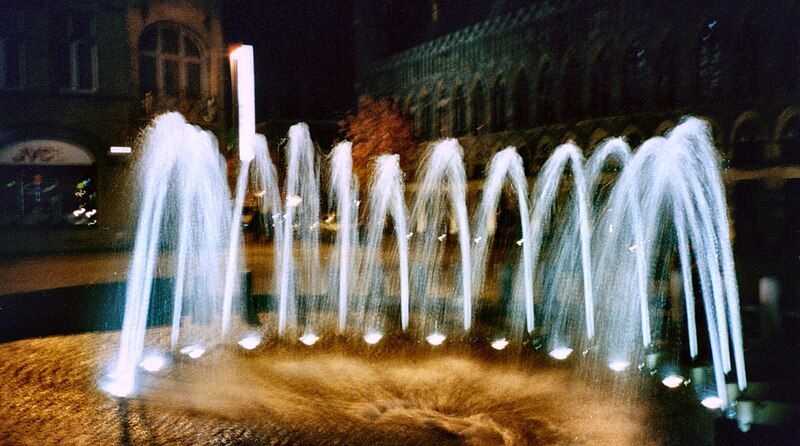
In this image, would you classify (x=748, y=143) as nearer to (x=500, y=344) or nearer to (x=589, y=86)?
(x=589, y=86)

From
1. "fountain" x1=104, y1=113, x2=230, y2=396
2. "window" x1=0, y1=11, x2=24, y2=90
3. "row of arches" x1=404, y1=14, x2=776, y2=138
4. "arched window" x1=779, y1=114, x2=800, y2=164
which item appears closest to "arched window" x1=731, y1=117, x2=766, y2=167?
"arched window" x1=779, y1=114, x2=800, y2=164

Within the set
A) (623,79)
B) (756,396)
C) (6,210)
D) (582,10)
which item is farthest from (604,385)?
(6,210)

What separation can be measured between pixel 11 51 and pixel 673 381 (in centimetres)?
2682

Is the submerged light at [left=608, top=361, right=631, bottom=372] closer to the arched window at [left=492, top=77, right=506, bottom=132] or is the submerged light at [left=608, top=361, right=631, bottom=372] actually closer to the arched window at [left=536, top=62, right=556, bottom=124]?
the arched window at [left=536, top=62, right=556, bottom=124]

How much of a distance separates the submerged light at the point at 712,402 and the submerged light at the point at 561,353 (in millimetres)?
2132

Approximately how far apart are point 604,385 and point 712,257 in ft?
13.7

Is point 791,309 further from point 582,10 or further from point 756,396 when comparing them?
point 582,10

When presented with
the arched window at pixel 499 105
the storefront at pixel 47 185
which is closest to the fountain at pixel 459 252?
the arched window at pixel 499 105

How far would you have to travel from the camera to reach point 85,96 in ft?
91.2

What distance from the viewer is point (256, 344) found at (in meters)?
10.3

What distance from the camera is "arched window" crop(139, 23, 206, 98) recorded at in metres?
29.3

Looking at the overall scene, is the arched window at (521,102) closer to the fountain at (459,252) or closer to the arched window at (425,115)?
the fountain at (459,252)

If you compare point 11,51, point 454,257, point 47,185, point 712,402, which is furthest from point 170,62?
point 712,402

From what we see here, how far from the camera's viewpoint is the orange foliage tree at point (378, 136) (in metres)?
33.6
